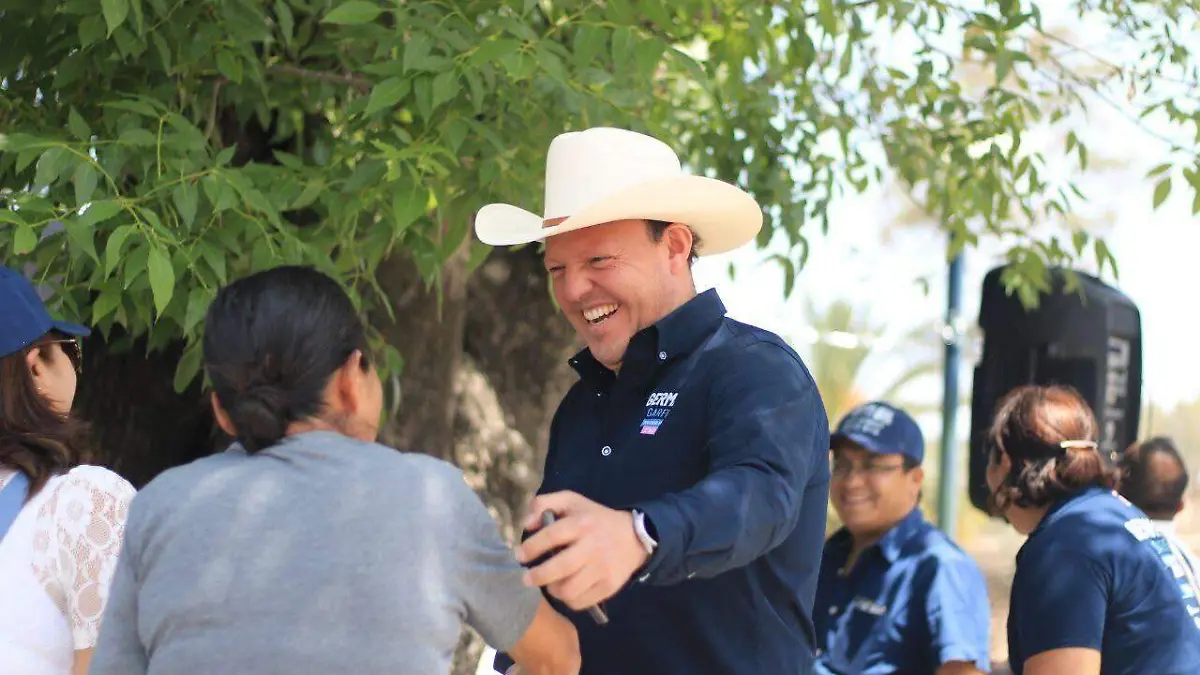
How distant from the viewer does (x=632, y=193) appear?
9.14 ft

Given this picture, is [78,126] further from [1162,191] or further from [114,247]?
[1162,191]

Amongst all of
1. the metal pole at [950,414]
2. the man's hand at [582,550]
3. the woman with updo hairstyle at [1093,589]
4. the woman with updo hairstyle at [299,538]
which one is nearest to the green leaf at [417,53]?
the woman with updo hairstyle at [299,538]

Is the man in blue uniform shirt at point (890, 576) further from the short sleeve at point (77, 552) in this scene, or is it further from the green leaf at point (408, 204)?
the short sleeve at point (77, 552)

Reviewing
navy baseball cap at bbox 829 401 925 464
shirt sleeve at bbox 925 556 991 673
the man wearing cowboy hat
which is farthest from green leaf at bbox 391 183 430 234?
shirt sleeve at bbox 925 556 991 673

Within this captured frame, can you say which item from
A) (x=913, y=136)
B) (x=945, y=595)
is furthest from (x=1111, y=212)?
(x=945, y=595)

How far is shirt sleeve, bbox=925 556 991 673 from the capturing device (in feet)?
13.4

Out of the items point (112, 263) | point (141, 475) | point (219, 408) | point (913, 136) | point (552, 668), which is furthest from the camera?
point (913, 136)

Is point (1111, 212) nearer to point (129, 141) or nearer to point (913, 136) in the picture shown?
point (913, 136)

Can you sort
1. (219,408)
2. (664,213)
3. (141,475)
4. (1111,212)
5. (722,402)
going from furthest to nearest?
(1111,212) < (141,475) < (664,213) < (722,402) < (219,408)

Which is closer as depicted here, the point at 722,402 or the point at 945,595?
the point at 722,402

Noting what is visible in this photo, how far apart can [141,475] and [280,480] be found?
10.4 feet

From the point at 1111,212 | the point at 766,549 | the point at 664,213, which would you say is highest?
the point at 664,213

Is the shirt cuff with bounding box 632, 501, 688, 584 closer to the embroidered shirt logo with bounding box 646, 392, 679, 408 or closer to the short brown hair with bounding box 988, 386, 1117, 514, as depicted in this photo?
the embroidered shirt logo with bounding box 646, 392, 679, 408

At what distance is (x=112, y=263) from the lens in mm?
3438
